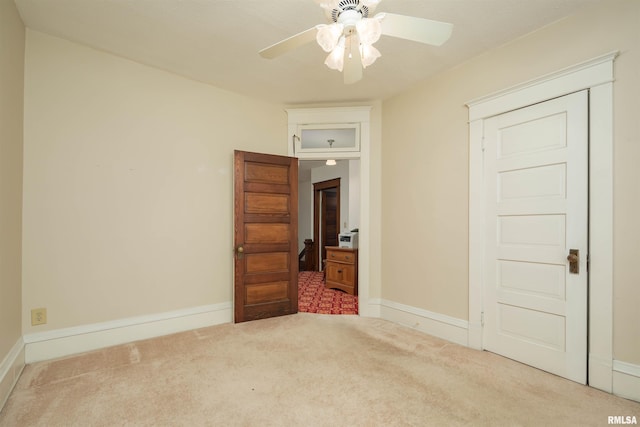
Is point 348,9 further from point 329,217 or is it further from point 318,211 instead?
point 318,211

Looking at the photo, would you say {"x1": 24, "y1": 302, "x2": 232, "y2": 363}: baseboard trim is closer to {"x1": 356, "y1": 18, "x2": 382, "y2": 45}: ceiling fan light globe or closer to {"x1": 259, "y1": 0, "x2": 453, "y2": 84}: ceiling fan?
{"x1": 259, "y1": 0, "x2": 453, "y2": 84}: ceiling fan

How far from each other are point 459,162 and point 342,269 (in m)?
2.75

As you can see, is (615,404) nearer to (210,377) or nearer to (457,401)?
(457,401)

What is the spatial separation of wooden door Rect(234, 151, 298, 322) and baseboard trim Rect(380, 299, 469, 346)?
3.82 ft

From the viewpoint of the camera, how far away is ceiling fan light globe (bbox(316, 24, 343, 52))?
1.58 metres

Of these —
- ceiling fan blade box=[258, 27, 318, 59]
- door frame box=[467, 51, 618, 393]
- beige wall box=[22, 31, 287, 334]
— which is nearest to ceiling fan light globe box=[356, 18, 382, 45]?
ceiling fan blade box=[258, 27, 318, 59]

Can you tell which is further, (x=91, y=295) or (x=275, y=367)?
(x=91, y=295)

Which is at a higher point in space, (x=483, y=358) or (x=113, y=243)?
(x=113, y=243)

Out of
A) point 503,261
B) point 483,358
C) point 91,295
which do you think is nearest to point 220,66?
point 91,295

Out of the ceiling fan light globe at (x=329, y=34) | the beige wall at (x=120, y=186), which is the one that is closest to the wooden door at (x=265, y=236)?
the beige wall at (x=120, y=186)

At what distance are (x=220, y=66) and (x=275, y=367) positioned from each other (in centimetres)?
279

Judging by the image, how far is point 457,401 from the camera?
1.92 meters

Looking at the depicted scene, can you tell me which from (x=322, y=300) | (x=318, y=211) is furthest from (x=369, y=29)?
(x=318, y=211)

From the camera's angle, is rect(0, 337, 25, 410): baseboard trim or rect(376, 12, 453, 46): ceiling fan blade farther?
rect(0, 337, 25, 410): baseboard trim
